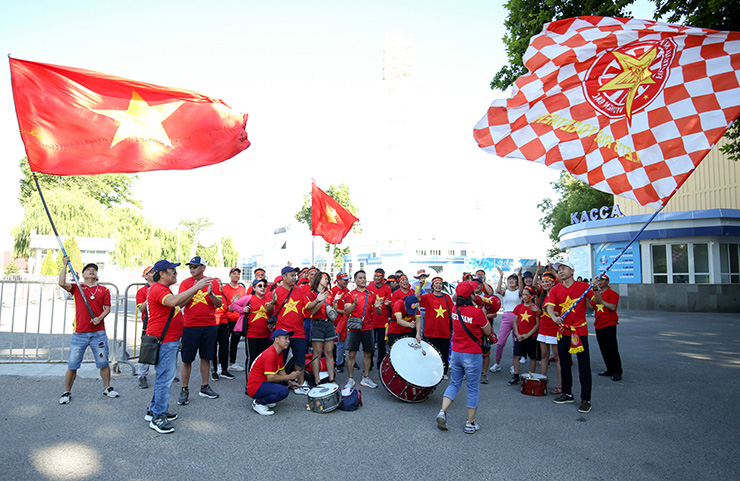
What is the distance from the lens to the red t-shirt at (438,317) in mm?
7270

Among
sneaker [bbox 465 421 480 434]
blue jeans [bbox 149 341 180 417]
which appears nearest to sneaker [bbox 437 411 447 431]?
sneaker [bbox 465 421 480 434]

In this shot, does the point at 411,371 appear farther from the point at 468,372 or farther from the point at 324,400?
the point at 324,400

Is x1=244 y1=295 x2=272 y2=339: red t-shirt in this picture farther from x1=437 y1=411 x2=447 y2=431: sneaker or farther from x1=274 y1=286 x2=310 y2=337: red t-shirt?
x1=437 y1=411 x2=447 y2=431: sneaker

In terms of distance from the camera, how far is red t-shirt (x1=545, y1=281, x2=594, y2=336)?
6.20 meters

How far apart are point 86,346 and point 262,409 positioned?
2672 mm

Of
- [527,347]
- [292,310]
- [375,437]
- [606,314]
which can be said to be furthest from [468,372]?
[606,314]

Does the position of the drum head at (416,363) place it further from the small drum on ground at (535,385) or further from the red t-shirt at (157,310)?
the red t-shirt at (157,310)

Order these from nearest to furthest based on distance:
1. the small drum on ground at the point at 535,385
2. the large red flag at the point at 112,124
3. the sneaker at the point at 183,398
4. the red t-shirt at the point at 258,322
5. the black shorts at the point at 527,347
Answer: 1. the large red flag at the point at 112,124
2. the sneaker at the point at 183,398
3. the small drum on ground at the point at 535,385
4. the red t-shirt at the point at 258,322
5. the black shorts at the point at 527,347

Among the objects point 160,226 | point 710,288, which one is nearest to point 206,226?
point 160,226

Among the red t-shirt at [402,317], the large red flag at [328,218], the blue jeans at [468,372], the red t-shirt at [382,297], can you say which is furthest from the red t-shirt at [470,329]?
the large red flag at [328,218]

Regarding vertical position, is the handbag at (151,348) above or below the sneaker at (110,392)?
above

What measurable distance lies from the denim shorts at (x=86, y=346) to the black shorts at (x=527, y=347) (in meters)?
6.37

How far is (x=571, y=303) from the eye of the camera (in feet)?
20.9

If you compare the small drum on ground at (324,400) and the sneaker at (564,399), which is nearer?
the small drum on ground at (324,400)
